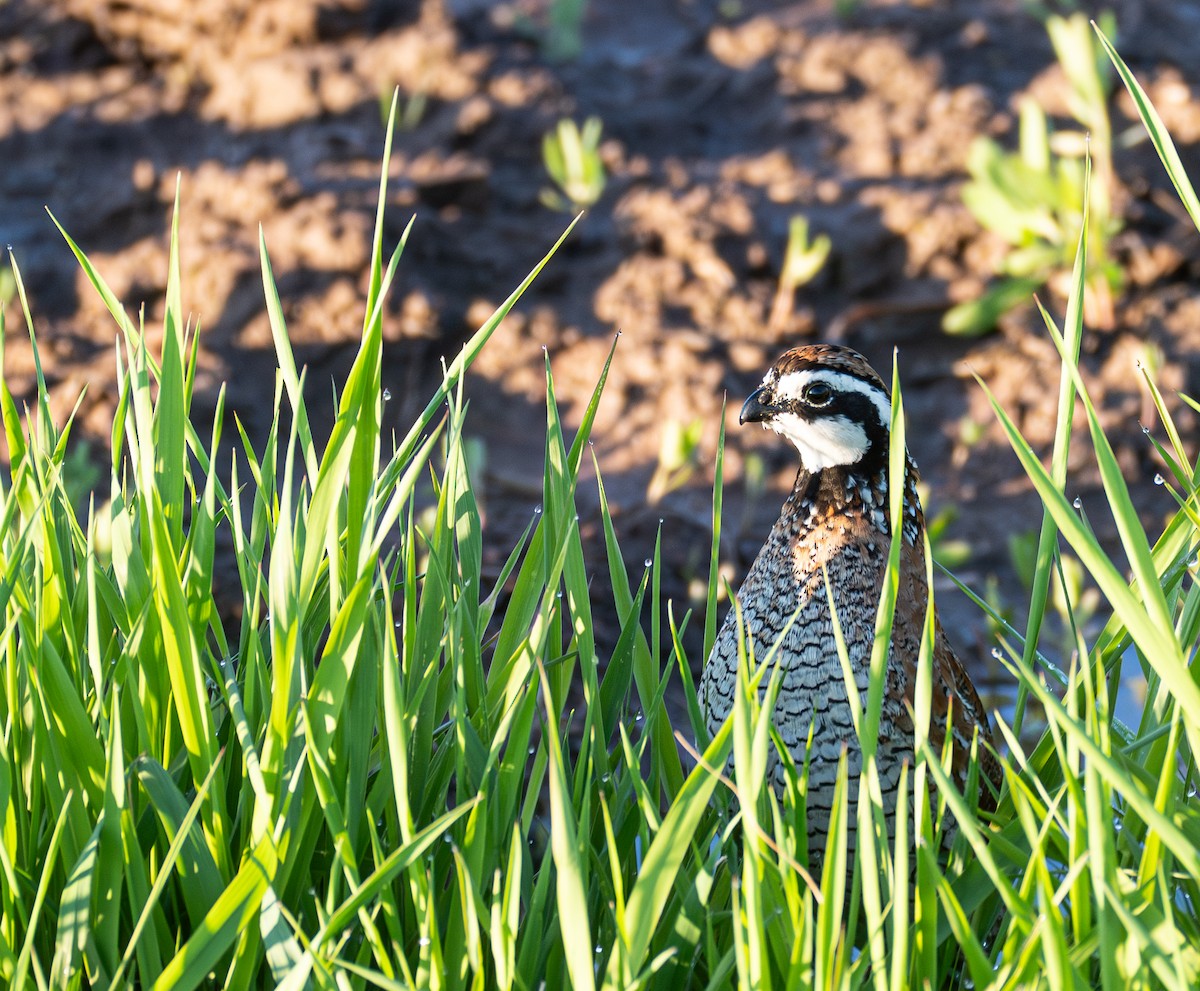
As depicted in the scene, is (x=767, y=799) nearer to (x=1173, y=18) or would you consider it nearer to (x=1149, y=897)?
(x=1149, y=897)

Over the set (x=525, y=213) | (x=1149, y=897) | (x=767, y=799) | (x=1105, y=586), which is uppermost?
(x=1105, y=586)

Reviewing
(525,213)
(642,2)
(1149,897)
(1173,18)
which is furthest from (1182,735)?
(642,2)

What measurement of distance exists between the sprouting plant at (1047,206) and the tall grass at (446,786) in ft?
8.59

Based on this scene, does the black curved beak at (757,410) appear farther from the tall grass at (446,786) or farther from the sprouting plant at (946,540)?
the sprouting plant at (946,540)

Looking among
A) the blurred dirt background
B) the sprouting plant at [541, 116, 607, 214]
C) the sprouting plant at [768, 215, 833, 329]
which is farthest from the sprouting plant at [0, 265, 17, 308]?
the sprouting plant at [768, 215, 833, 329]

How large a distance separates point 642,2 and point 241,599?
3998mm

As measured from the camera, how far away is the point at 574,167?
4.90 m

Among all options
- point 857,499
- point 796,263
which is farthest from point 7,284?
point 857,499

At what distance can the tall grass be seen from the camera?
1.55 m

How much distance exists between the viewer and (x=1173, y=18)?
5.71 m

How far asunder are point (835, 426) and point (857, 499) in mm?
140

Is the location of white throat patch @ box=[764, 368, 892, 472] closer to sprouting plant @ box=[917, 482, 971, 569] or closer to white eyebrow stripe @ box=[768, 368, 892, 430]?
white eyebrow stripe @ box=[768, 368, 892, 430]

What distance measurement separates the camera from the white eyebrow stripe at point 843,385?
253 centimetres

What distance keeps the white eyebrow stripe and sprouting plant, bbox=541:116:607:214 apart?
8.17 ft
